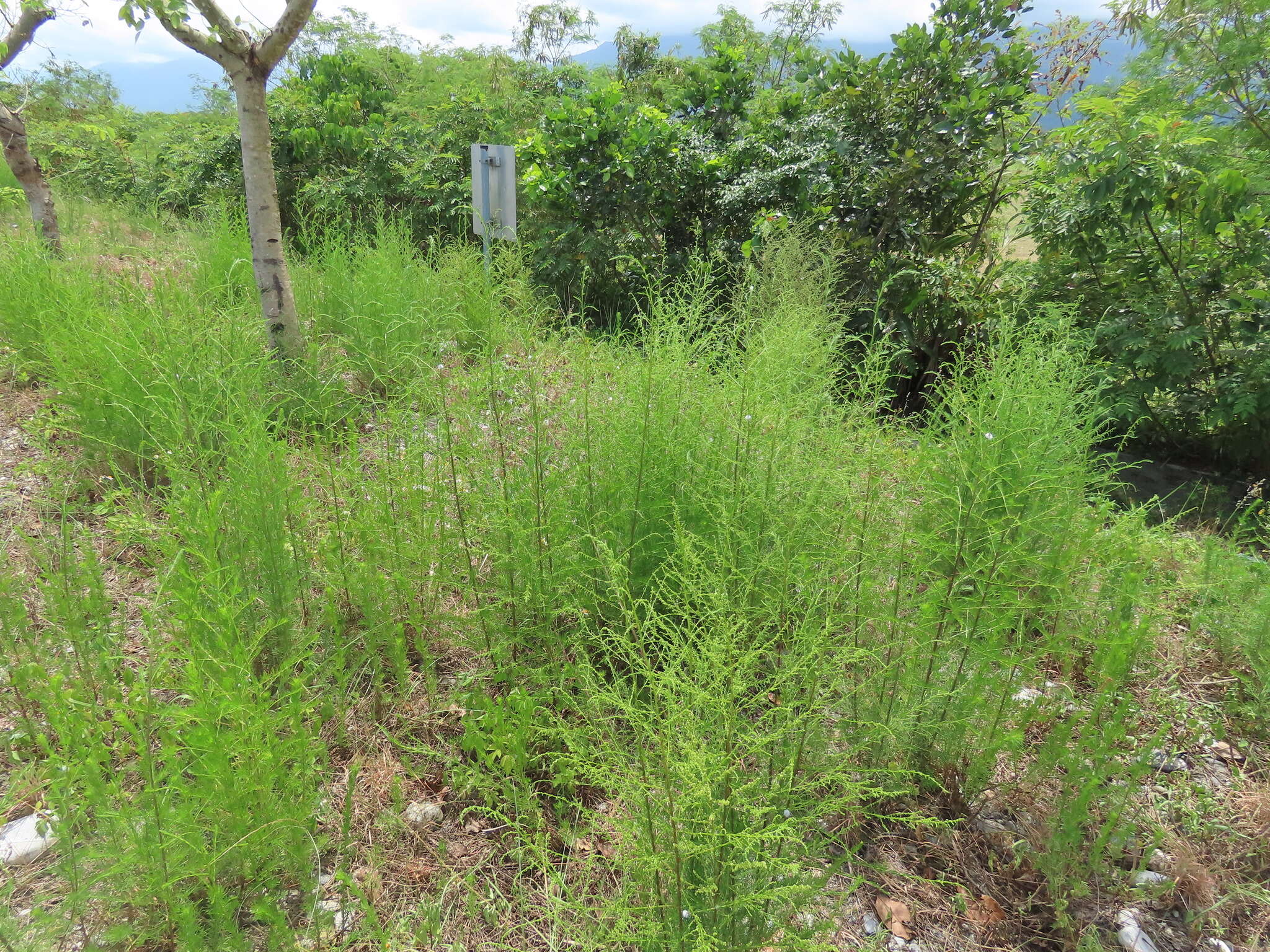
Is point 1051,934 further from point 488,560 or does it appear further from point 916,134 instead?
point 916,134

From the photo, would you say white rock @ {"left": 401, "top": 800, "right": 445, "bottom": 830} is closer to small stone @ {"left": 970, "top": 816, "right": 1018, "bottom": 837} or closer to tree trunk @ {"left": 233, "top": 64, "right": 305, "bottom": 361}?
small stone @ {"left": 970, "top": 816, "right": 1018, "bottom": 837}

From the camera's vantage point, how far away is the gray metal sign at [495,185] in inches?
157

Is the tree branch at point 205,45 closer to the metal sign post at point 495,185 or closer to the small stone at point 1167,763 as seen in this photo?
the metal sign post at point 495,185

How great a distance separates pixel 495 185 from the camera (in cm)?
412

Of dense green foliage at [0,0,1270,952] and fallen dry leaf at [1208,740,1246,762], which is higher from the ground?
dense green foliage at [0,0,1270,952]

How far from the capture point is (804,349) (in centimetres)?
261

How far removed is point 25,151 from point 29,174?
15cm

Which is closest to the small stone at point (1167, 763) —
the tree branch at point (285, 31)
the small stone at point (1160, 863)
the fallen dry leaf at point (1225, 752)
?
the fallen dry leaf at point (1225, 752)

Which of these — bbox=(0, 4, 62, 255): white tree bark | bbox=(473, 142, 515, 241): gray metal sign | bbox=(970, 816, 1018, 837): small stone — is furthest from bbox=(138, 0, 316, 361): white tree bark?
bbox=(970, 816, 1018, 837): small stone

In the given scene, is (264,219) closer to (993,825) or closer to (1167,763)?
(993,825)

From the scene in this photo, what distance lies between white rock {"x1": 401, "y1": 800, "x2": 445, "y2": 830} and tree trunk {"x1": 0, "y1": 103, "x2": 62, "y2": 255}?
5.16 metres

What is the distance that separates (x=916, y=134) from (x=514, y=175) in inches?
109

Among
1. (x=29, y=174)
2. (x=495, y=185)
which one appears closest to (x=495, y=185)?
(x=495, y=185)

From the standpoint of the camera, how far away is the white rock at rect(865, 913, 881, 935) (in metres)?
1.57
